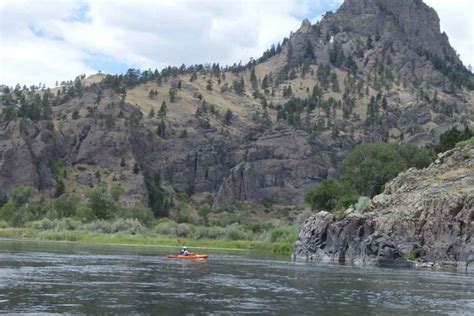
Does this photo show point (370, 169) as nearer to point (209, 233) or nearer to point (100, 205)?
point (209, 233)

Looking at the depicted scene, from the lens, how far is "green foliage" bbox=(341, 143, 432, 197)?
15638cm

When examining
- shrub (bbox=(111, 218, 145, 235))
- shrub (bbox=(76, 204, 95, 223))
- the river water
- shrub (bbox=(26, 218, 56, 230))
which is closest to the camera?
the river water

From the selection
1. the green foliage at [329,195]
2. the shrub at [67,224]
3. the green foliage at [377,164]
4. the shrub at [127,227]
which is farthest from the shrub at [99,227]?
the green foliage at [377,164]

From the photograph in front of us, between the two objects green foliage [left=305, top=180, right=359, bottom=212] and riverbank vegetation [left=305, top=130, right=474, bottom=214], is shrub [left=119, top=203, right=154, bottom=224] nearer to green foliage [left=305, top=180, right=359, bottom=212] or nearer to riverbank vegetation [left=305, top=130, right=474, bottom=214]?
riverbank vegetation [left=305, top=130, right=474, bottom=214]

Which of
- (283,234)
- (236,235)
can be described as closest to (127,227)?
(236,235)

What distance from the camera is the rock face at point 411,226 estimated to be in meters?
83.6

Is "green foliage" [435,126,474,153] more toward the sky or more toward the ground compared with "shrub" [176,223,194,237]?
more toward the sky

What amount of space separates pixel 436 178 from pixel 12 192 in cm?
13128

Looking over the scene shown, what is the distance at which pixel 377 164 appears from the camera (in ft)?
525

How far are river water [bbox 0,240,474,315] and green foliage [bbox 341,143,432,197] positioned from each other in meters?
91.5

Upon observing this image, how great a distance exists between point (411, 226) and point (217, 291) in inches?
2033

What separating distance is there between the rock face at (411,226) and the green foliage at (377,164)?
45698mm

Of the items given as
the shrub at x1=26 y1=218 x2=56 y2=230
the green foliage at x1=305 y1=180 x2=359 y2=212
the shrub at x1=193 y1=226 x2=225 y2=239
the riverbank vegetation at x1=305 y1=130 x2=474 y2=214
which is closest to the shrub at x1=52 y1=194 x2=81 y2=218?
the shrub at x1=26 y1=218 x2=56 y2=230

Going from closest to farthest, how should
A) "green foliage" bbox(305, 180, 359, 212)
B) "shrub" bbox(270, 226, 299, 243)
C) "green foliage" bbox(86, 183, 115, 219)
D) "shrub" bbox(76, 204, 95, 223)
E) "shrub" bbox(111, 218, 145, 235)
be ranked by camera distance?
1. "shrub" bbox(270, 226, 299, 243)
2. "green foliage" bbox(305, 180, 359, 212)
3. "shrub" bbox(111, 218, 145, 235)
4. "shrub" bbox(76, 204, 95, 223)
5. "green foliage" bbox(86, 183, 115, 219)
